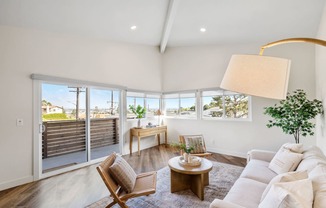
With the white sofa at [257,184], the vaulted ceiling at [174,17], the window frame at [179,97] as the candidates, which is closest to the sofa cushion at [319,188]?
the white sofa at [257,184]

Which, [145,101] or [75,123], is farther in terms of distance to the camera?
[145,101]

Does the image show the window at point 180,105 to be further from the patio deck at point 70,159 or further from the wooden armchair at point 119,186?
the wooden armchair at point 119,186

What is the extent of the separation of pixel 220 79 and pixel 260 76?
4252 mm

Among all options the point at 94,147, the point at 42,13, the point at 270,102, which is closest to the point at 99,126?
the point at 94,147

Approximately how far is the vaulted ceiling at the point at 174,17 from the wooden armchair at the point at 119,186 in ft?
9.21

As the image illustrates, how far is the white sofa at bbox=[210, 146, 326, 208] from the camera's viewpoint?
54.9 inches

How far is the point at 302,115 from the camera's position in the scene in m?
3.18

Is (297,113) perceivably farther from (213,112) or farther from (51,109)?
(51,109)

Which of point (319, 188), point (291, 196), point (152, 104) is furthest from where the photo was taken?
point (152, 104)

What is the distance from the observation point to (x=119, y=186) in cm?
230

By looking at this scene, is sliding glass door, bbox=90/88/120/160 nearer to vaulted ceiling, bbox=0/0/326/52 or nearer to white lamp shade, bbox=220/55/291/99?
vaulted ceiling, bbox=0/0/326/52

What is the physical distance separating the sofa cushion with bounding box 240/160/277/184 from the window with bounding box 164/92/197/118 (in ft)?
10.1

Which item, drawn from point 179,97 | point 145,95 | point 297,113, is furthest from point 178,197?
point 179,97

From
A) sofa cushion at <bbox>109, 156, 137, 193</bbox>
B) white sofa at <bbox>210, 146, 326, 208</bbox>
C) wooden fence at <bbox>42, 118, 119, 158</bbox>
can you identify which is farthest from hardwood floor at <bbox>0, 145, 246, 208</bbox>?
white sofa at <bbox>210, 146, 326, 208</bbox>
